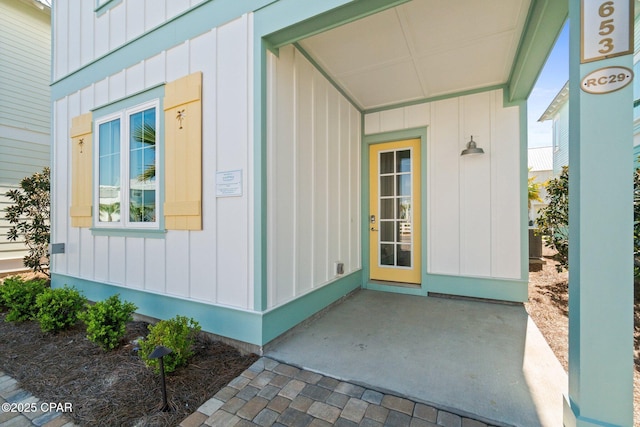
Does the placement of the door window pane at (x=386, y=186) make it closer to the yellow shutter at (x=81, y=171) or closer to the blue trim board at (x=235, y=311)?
the blue trim board at (x=235, y=311)

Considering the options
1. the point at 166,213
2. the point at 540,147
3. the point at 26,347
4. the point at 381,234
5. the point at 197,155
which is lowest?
the point at 26,347

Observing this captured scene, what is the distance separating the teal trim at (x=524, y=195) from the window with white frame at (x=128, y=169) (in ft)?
14.5

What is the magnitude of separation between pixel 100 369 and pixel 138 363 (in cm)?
29

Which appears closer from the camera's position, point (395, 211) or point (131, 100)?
point (131, 100)

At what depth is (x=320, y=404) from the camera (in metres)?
1.79

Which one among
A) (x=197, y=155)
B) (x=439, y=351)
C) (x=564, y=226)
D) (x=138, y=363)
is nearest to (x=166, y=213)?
(x=197, y=155)

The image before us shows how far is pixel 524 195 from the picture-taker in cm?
357

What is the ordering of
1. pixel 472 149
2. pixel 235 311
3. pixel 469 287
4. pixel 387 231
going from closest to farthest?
pixel 235 311 → pixel 472 149 → pixel 469 287 → pixel 387 231

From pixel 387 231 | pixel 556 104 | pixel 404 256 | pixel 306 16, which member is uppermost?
pixel 556 104

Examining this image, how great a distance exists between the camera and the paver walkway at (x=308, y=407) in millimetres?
1648

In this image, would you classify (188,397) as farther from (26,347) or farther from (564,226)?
(564,226)

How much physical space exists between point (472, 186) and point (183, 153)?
3.64 metres

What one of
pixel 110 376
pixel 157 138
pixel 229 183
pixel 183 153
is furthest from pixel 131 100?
pixel 110 376

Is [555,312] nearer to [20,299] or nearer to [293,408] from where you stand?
[293,408]
